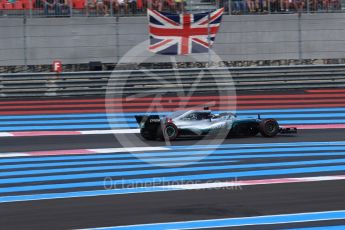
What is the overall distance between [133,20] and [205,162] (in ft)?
35.6

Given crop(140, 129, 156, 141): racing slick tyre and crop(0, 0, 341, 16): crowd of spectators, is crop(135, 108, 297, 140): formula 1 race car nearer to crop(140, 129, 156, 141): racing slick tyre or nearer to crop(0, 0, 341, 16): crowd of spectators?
crop(140, 129, 156, 141): racing slick tyre

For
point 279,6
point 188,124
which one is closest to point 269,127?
point 188,124

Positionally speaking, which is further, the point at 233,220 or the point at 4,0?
the point at 4,0

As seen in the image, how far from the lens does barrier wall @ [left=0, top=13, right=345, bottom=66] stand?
21391mm

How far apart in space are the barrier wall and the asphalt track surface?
743cm

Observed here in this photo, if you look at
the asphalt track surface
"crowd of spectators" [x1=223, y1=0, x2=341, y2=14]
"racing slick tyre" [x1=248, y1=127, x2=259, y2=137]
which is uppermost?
"crowd of spectators" [x1=223, y1=0, x2=341, y2=14]

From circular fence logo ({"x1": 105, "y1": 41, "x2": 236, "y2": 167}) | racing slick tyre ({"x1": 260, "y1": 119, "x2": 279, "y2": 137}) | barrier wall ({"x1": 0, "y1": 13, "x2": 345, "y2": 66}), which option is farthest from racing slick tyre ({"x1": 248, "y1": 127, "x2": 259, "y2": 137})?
barrier wall ({"x1": 0, "y1": 13, "x2": 345, "y2": 66})

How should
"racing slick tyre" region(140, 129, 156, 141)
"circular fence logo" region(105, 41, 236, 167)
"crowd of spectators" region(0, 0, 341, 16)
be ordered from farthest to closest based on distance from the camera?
1. "crowd of spectators" region(0, 0, 341, 16)
2. "circular fence logo" region(105, 41, 236, 167)
3. "racing slick tyre" region(140, 129, 156, 141)

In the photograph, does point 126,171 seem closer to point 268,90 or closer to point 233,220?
point 233,220

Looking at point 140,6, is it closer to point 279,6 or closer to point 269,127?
point 279,6

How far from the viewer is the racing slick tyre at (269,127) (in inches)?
581

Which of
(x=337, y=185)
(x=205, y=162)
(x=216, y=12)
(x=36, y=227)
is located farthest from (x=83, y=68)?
(x=36, y=227)

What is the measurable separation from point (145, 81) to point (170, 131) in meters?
6.67

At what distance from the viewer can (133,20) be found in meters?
22.5
